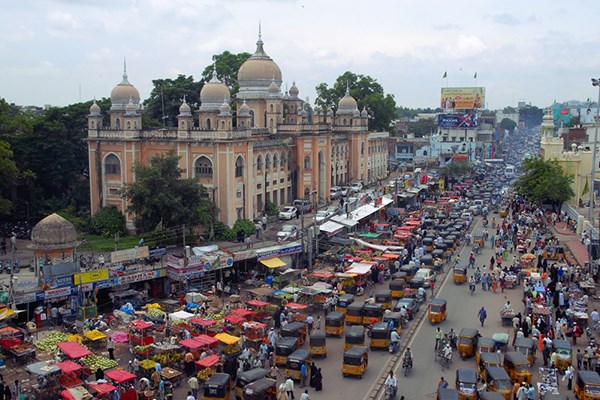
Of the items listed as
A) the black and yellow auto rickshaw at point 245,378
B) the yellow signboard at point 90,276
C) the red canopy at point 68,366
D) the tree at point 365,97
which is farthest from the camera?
the tree at point 365,97

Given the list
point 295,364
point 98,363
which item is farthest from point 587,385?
point 98,363

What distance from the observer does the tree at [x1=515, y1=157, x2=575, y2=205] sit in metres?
51.3

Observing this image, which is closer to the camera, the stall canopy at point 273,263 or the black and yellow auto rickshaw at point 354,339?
the black and yellow auto rickshaw at point 354,339

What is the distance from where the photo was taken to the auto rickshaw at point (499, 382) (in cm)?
1867

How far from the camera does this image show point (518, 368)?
65.7ft

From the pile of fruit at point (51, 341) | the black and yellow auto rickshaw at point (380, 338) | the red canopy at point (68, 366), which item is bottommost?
the black and yellow auto rickshaw at point (380, 338)

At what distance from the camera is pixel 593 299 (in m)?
29.8

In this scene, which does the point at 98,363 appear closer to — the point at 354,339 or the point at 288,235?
the point at 354,339

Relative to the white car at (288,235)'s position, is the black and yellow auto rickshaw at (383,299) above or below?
below

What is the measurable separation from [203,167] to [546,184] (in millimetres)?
27586

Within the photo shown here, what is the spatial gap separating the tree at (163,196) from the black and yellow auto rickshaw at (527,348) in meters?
20.0

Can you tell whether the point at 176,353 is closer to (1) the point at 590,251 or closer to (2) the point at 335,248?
(2) the point at 335,248

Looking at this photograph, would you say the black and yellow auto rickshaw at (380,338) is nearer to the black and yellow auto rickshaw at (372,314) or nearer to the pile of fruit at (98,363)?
the black and yellow auto rickshaw at (372,314)

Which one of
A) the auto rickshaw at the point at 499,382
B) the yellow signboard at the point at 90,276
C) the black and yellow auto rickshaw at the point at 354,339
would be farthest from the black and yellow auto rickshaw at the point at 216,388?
the yellow signboard at the point at 90,276
